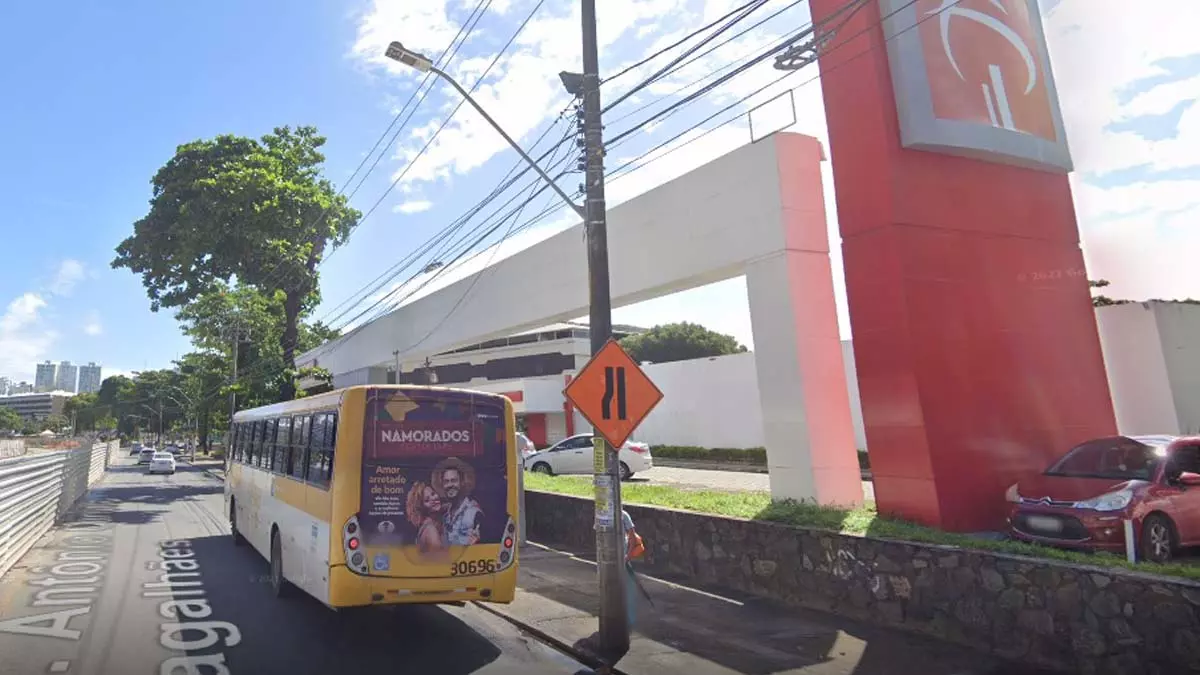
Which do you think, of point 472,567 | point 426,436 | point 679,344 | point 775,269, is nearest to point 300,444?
point 426,436

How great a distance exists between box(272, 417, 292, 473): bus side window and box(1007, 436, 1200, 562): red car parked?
8.84 meters

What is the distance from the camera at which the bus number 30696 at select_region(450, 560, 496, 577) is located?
695 cm

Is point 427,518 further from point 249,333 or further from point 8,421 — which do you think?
point 8,421

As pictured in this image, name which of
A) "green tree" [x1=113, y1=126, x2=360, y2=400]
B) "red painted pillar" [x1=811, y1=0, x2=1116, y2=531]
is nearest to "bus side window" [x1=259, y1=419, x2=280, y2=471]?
"red painted pillar" [x1=811, y1=0, x2=1116, y2=531]

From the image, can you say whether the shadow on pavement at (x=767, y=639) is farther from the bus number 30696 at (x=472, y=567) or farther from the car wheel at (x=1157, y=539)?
the car wheel at (x=1157, y=539)

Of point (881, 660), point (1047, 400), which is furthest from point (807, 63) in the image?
point (881, 660)

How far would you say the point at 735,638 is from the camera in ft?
21.9

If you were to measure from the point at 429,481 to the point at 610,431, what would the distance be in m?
1.97

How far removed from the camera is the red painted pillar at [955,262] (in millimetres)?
8500

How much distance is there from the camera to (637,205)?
13406 mm

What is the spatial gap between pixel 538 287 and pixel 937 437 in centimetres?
1050

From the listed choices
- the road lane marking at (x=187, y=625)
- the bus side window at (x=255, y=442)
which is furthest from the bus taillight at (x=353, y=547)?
the bus side window at (x=255, y=442)

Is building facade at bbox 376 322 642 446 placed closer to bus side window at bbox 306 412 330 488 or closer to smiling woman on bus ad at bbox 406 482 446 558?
bus side window at bbox 306 412 330 488

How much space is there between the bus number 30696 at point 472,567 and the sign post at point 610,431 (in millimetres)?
1171
